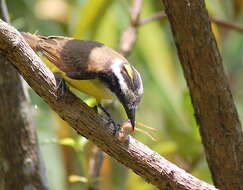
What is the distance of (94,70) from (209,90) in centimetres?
50

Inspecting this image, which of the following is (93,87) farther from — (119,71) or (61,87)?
(61,87)

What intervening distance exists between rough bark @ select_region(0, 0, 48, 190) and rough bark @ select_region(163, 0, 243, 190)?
700mm

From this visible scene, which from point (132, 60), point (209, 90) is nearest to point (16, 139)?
point (209, 90)

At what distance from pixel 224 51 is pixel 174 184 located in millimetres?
2603

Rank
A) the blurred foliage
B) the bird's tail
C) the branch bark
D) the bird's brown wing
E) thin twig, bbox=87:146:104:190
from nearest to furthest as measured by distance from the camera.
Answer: the branch bark → the bird's brown wing → the bird's tail → thin twig, bbox=87:146:104:190 → the blurred foliage

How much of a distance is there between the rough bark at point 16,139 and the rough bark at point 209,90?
700 millimetres

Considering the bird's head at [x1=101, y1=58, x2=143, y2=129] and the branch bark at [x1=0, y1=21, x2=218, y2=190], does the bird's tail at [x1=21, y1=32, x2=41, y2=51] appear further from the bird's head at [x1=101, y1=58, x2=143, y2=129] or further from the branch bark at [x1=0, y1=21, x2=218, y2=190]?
the branch bark at [x1=0, y1=21, x2=218, y2=190]

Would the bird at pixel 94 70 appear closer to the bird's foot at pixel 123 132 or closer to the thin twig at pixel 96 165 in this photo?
the bird's foot at pixel 123 132

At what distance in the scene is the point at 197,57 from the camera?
2826 mm

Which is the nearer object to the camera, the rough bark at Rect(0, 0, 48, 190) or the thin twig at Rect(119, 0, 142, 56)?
the rough bark at Rect(0, 0, 48, 190)

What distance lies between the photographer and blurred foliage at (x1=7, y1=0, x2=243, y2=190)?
378cm

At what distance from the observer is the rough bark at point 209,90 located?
2.76 metres

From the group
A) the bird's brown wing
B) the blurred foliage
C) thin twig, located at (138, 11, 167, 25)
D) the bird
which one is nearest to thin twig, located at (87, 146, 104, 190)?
the blurred foliage

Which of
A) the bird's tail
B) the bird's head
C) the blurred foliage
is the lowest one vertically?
the blurred foliage
